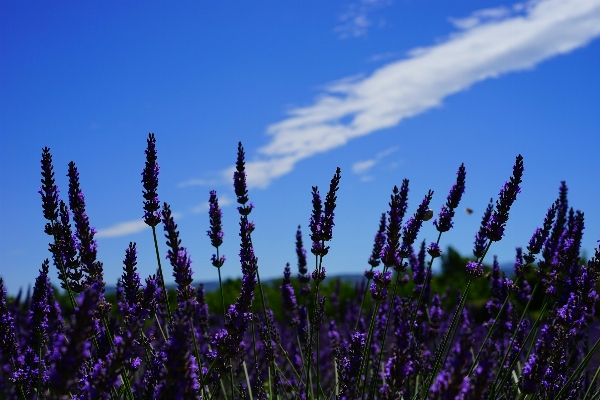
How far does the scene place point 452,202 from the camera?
417 centimetres

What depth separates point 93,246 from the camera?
319 cm

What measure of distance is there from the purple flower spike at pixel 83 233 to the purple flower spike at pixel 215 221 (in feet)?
3.11

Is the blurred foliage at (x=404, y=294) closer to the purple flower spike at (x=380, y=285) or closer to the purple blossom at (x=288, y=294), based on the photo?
the purple blossom at (x=288, y=294)

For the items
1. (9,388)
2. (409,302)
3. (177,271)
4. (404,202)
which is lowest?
(9,388)

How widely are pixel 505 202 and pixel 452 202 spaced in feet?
1.49

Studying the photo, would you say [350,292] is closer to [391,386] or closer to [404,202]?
[404,202]

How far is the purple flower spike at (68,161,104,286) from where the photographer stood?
9.68 ft

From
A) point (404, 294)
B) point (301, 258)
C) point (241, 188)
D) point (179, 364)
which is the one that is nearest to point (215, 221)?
point (241, 188)

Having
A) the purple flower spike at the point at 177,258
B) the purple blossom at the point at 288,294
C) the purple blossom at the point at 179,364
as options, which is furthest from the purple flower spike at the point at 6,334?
the purple blossom at the point at 288,294

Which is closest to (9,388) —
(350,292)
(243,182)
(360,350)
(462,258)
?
(243,182)

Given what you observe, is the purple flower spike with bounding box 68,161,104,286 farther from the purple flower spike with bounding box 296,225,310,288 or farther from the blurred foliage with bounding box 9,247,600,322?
the blurred foliage with bounding box 9,247,600,322

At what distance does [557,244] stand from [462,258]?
1609 centimetres

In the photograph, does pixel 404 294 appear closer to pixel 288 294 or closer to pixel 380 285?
pixel 288 294

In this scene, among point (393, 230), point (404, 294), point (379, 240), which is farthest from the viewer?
point (404, 294)
